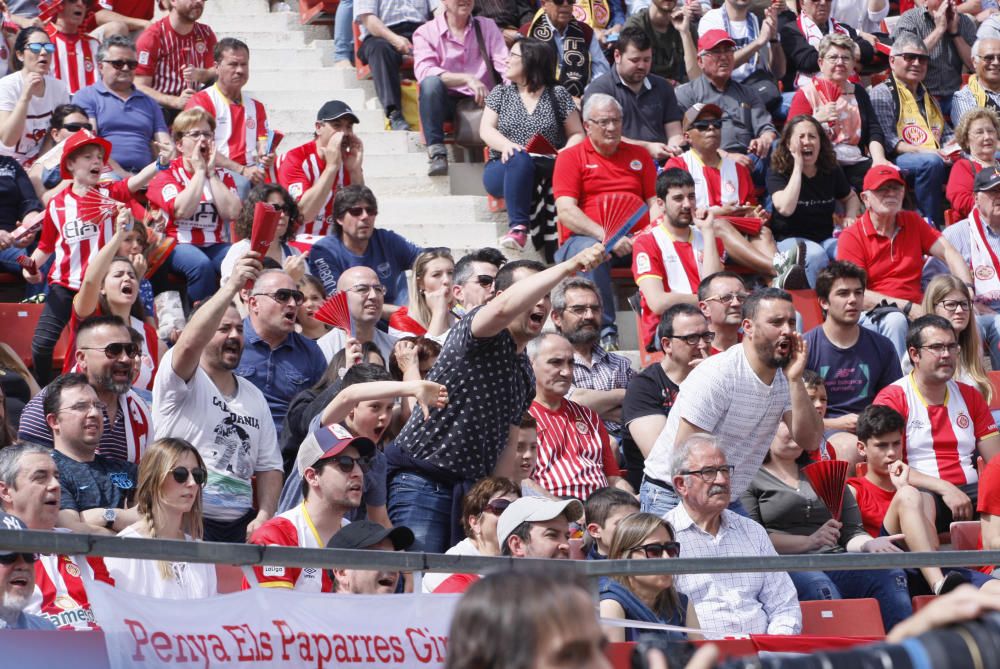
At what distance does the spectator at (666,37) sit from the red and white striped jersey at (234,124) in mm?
3302

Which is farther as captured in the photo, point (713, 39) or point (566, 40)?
point (566, 40)

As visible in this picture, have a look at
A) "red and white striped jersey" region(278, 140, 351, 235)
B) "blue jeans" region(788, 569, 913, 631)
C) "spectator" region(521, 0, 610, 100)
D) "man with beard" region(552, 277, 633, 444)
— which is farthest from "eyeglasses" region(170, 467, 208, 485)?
"spectator" region(521, 0, 610, 100)

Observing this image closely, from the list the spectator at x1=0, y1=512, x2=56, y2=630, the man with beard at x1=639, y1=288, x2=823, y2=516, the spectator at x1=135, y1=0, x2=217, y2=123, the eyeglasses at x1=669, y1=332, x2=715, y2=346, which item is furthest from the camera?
the spectator at x1=135, y1=0, x2=217, y2=123

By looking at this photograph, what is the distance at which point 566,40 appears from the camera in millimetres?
11156

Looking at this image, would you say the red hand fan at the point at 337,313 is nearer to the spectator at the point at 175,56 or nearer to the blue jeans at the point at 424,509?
the blue jeans at the point at 424,509

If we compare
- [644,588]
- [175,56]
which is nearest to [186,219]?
[175,56]

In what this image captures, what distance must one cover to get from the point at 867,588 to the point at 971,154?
5.44m

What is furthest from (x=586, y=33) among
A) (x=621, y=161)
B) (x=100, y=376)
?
(x=100, y=376)

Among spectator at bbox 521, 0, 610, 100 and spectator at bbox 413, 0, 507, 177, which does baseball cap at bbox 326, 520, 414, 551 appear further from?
spectator at bbox 521, 0, 610, 100

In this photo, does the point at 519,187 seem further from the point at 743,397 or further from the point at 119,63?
the point at 743,397

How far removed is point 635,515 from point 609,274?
13.0 feet

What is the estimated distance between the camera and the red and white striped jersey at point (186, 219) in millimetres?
8602

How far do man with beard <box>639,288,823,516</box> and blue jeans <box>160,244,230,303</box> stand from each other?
3.06 m

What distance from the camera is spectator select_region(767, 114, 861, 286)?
9883 mm
